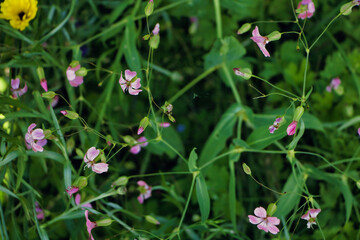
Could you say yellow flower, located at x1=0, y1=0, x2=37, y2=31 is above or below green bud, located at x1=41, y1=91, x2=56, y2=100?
above

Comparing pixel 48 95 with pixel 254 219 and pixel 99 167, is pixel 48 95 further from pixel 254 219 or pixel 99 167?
pixel 254 219

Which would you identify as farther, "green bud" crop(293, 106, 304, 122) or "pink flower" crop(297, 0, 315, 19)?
"pink flower" crop(297, 0, 315, 19)

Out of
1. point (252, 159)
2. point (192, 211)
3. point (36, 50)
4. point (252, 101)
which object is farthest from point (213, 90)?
point (36, 50)

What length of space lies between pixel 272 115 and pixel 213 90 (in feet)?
0.83

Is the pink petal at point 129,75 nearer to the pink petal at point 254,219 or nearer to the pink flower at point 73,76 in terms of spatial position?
the pink flower at point 73,76

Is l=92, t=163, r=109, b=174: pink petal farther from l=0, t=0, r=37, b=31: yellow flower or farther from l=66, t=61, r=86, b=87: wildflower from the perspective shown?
l=0, t=0, r=37, b=31: yellow flower

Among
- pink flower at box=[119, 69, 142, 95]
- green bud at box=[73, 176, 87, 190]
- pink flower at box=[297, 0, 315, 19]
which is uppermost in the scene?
pink flower at box=[297, 0, 315, 19]

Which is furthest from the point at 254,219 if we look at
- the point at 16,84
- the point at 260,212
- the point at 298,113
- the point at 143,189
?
the point at 16,84

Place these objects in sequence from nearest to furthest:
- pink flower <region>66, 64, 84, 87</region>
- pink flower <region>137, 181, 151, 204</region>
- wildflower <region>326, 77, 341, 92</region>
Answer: pink flower <region>66, 64, 84, 87</region>, pink flower <region>137, 181, 151, 204</region>, wildflower <region>326, 77, 341, 92</region>

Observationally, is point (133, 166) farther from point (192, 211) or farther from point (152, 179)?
point (192, 211)

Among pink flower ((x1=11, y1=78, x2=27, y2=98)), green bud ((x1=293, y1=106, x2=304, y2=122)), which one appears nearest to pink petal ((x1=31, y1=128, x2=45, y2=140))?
pink flower ((x1=11, y1=78, x2=27, y2=98))

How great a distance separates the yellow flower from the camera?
27.6 inches

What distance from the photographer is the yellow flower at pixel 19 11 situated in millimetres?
701

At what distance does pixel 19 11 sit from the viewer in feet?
2.33
